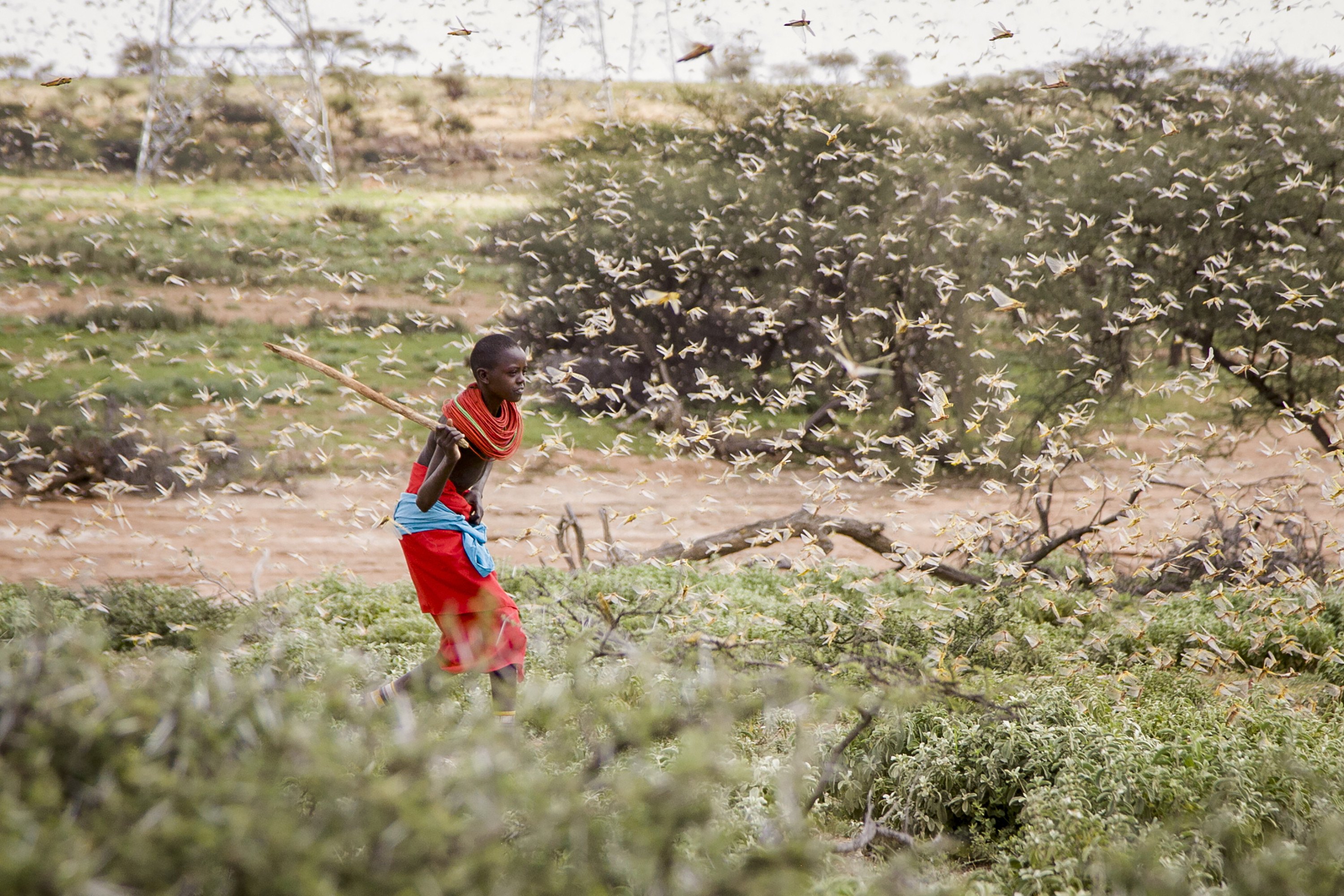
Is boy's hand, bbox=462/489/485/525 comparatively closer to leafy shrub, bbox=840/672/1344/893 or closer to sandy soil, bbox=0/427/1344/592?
leafy shrub, bbox=840/672/1344/893

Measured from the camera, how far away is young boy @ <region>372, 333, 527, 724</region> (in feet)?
12.9

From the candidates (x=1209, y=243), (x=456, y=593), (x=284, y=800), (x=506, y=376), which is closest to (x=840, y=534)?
(x=456, y=593)

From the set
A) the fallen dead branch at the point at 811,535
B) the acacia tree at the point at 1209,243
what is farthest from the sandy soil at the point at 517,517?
the acacia tree at the point at 1209,243

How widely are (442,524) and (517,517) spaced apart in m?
6.92

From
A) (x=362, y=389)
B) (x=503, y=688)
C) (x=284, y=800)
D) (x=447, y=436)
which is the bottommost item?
(x=503, y=688)

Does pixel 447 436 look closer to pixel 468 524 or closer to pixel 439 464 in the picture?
pixel 439 464

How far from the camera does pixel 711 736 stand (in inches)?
73.5

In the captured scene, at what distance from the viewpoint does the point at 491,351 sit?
3996 millimetres

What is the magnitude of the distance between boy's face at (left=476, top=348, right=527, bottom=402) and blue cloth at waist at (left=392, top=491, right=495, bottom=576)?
0.57 meters

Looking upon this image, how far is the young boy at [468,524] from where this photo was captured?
3.94 metres

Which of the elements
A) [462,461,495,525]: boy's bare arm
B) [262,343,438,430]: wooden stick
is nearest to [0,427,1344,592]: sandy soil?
[462,461,495,525]: boy's bare arm

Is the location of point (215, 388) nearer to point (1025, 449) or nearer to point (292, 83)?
point (1025, 449)

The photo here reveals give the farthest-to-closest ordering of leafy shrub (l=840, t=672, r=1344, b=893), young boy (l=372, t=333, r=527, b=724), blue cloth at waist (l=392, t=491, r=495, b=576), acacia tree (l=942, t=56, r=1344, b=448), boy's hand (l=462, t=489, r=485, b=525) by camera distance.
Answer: acacia tree (l=942, t=56, r=1344, b=448) → boy's hand (l=462, t=489, r=485, b=525) → blue cloth at waist (l=392, t=491, r=495, b=576) → young boy (l=372, t=333, r=527, b=724) → leafy shrub (l=840, t=672, r=1344, b=893)

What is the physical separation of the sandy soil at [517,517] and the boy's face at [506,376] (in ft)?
8.52
